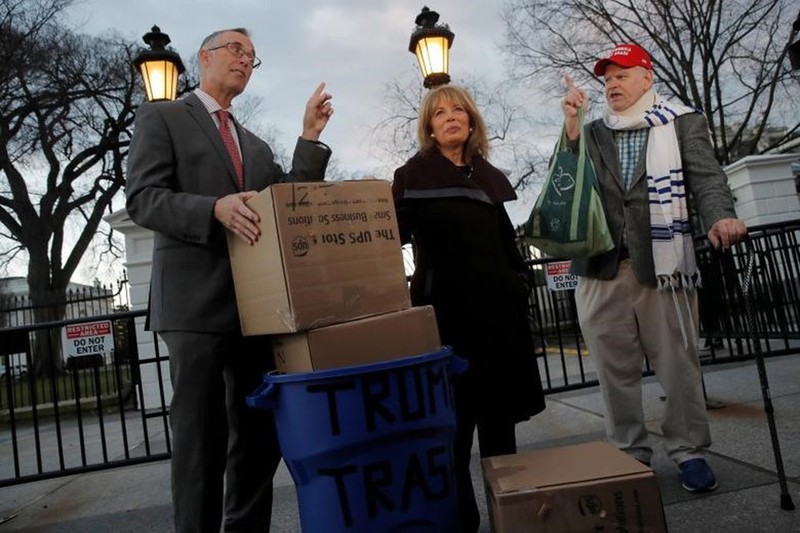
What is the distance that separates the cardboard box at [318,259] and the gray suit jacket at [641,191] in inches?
47.1

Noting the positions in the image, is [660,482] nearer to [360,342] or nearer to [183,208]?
[360,342]

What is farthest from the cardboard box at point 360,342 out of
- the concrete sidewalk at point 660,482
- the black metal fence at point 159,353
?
the black metal fence at point 159,353

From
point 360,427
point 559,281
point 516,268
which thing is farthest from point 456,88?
point 559,281

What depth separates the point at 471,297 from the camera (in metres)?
2.16

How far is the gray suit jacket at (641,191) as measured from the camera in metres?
2.43

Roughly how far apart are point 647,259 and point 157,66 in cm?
600

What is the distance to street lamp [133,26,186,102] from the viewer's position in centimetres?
645

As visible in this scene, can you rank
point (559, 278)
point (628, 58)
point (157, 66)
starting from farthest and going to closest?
point (157, 66) → point (559, 278) → point (628, 58)

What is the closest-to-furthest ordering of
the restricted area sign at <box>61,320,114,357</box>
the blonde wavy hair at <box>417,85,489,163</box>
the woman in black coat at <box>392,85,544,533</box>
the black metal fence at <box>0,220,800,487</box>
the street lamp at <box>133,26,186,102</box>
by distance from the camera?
the woman in black coat at <box>392,85,544,533</box> < the blonde wavy hair at <box>417,85,489,163</box> < the black metal fence at <box>0,220,800,487</box> < the restricted area sign at <box>61,320,114,357</box> < the street lamp at <box>133,26,186,102</box>

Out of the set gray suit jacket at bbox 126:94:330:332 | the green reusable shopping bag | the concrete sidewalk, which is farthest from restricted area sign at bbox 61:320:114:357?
the green reusable shopping bag

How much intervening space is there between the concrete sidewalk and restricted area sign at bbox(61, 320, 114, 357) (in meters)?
0.96

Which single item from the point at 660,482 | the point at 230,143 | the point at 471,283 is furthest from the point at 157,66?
the point at 660,482

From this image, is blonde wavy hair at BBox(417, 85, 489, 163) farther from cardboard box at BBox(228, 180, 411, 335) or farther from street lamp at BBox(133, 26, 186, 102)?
street lamp at BBox(133, 26, 186, 102)

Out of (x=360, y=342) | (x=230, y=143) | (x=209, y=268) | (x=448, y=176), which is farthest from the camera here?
(x=448, y=176)
